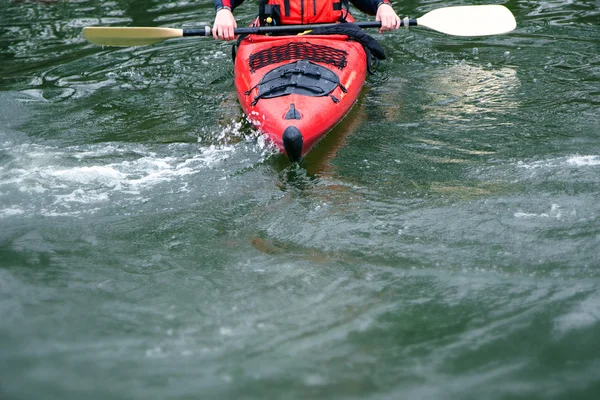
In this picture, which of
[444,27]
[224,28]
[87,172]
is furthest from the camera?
[444,27]

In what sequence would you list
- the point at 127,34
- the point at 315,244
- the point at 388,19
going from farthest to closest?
the point at 127,34
the point at 388,19
the point at 315,244

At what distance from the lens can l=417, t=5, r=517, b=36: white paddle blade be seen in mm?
5148

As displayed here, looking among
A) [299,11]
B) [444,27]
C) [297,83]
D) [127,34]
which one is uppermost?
[299,11]

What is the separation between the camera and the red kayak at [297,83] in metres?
3.94

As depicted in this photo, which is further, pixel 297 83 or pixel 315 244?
pixel 297 83

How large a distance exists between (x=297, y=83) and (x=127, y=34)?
1674 millimetres

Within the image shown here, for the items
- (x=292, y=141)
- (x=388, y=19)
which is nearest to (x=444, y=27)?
(x=388, y=19)

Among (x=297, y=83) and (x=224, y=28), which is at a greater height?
(x=224, y=28)

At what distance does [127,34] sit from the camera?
5078 millimetres

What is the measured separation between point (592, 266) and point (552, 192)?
25.8 inches

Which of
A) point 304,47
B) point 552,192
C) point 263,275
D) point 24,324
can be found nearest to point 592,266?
point 552,192

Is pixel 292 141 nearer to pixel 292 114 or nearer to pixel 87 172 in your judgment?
pixel 292 114

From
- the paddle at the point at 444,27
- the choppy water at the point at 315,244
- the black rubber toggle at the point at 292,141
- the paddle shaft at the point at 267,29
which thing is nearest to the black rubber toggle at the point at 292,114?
the black rubber toggle at the point at 292,141

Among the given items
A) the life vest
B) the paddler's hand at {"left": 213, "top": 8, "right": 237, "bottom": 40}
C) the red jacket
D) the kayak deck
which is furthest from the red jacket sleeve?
the paddler's hand at {"left": 213, "top": 8, "right": 237, "bottom": 40}
